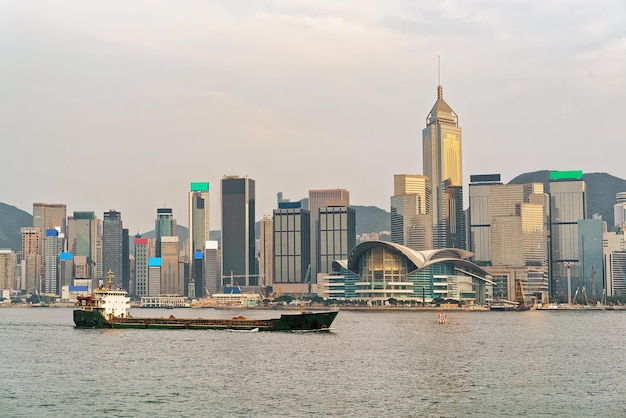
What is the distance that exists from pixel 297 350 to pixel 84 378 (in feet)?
105

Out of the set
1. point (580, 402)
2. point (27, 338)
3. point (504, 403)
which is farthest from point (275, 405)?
point (27, 338)

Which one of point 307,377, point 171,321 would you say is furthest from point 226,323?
point 307,377

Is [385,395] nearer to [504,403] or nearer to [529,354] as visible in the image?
[504,403]

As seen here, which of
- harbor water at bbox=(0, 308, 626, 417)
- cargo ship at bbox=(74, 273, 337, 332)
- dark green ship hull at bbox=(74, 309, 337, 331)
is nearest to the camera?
harbor water at bbox=(0, 308, 626, 417)

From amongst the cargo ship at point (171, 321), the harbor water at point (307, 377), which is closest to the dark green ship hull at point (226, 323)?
the cargo ship at point (171, 321)

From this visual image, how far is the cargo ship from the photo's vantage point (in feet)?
461

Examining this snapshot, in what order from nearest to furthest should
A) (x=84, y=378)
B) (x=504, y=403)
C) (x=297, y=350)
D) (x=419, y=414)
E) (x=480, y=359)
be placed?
1. (x=419, y=414)
2. (x=504, y=403)
3. (x=84, y=378)
4. (x=480, y=359)
5. (x=297, y=350)

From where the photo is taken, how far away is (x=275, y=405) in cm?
6444

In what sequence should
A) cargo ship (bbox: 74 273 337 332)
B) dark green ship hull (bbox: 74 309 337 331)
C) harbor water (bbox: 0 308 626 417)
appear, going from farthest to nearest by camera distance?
1. cargo ship (bbox: 74 273 337 332)
2. dark green ship hull (bbox: 74 309 337 331)
3. harbor water (bbox: 0 308 626 417)

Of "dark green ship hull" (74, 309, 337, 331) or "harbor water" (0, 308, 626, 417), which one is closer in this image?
"harbor water" (0, 308, 626, 417)

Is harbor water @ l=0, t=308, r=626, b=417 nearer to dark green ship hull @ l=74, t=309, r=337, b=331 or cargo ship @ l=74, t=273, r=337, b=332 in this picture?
dark green ship hull @ l=74, t=309, r=337, b=331

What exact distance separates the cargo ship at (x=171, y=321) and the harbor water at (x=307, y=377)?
12.1 meters

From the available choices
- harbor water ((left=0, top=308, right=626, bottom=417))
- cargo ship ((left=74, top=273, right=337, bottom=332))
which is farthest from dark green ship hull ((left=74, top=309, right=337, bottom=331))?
harbor water ((left=0, top=308, right=626, bottom=417))

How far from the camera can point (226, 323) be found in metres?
145
